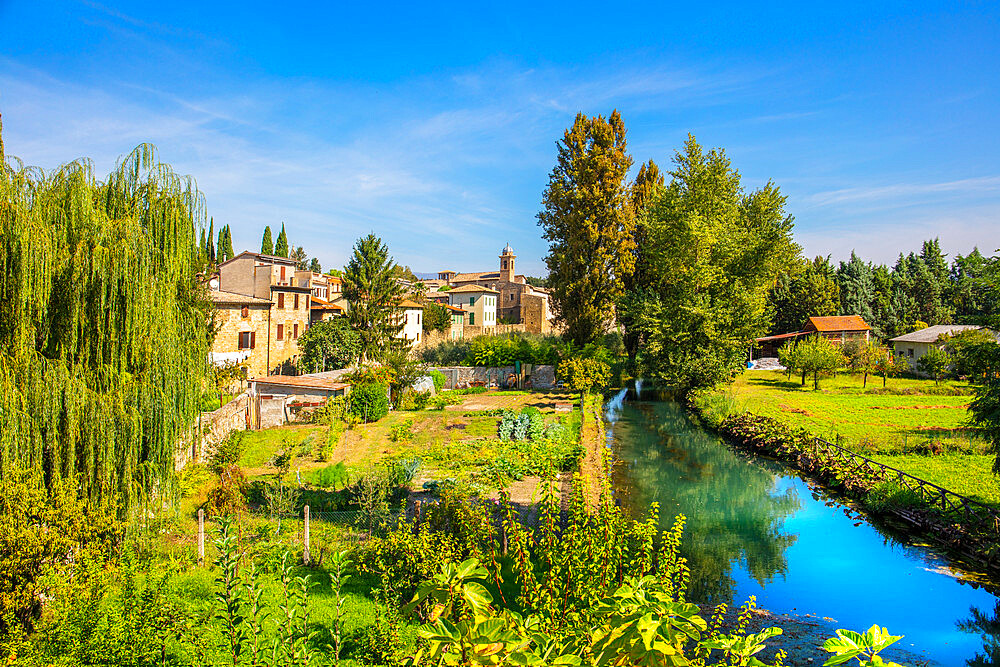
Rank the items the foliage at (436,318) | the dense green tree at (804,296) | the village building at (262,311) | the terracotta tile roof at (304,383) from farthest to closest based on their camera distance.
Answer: the dense green tree at (804,296) < the foliage at (436,318) < the village building at (262,311) < the terracotta tile roof at (304,383)

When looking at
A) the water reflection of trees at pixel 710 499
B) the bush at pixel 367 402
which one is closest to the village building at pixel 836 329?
the water reflection of trees at pixel 710 499

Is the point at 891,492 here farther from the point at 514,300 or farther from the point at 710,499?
the point at 514,300

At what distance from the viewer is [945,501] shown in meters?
14.1

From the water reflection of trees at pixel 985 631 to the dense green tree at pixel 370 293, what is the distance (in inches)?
1297

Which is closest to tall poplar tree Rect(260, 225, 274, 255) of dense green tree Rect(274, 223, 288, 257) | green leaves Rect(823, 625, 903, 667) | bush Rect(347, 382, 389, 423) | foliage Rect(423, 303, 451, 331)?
dense green tree Rect(274, 223, 288, 257)

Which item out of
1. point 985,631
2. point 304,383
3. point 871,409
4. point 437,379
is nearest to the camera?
point 985,631

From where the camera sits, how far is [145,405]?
9.31 m

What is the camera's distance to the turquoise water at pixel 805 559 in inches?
407

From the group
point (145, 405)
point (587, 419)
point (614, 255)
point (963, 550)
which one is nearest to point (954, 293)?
point (614, 255)

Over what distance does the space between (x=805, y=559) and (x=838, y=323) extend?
171ft

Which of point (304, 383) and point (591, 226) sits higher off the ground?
point (591, 226)

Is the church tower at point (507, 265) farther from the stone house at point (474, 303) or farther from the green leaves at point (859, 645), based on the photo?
the green leaves at point (859, 645)

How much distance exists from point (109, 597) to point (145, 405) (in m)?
2.93

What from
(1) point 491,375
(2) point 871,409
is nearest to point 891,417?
(2) point 871,409
